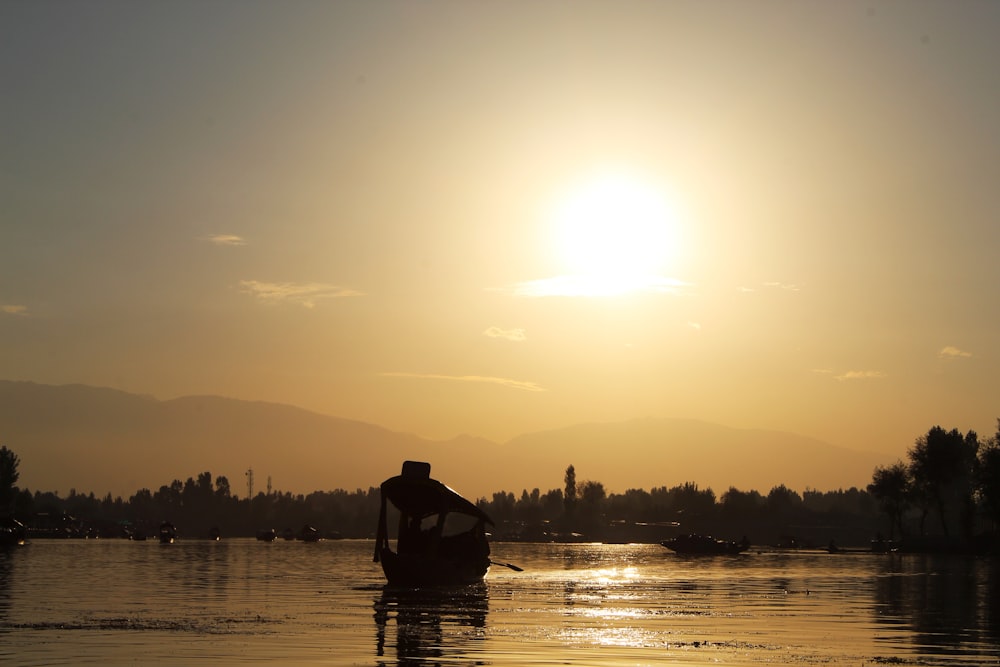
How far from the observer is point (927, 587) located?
3039 inches

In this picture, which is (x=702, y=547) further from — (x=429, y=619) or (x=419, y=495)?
(x=429, y=619)

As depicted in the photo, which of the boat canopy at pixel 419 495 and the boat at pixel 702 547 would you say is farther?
the boat at pixel 702 547

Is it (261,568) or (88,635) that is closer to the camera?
(88,635)

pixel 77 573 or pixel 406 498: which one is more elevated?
pixel 406 498

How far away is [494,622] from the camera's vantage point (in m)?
48.1

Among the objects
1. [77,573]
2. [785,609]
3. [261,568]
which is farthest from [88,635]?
[261,568]

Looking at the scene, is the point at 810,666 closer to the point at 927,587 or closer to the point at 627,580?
the point at 927,587

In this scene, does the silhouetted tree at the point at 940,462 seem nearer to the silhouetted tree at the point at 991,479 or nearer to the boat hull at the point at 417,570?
the silhouetted tree at the point at 991,479

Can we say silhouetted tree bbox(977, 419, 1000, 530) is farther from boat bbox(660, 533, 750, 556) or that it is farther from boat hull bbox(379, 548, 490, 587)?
boat hull bbox(379, 548, 490, 587)

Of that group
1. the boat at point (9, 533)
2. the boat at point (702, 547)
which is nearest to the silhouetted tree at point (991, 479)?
the boat at point (702, 547)

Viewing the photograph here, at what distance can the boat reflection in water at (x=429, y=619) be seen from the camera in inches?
1484

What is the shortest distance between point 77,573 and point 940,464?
138116 millimetres

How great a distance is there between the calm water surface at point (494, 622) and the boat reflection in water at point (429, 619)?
0.09m

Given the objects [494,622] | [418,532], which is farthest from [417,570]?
[494,622]
